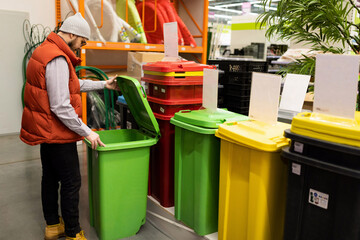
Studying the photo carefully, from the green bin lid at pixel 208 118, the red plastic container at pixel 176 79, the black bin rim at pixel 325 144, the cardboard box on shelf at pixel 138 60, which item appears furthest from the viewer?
the cardboard box on shelf at pixel 138 60

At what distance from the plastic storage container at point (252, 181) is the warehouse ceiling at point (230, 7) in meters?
11.1

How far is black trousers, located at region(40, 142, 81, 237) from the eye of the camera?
1.98 m

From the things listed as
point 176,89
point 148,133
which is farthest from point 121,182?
point 176,89

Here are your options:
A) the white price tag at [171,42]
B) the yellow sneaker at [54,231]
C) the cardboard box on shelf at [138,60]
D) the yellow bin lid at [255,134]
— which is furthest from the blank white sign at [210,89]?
the cardboard box on shelf at [138,60]

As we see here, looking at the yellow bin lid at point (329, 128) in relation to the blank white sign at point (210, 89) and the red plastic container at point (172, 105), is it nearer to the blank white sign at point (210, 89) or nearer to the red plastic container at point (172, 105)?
the blank white sign at point (210, 89)

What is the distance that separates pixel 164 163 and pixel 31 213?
1160mm

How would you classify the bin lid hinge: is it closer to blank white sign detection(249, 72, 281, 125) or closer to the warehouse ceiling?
blank white sign detection(249, 72, 281, 125)

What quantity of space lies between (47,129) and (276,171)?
1335 millimetres

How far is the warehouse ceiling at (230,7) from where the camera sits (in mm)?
12325

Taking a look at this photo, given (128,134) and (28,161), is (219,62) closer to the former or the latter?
(128,134)

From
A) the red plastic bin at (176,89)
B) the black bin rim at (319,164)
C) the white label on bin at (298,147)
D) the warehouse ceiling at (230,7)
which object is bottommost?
the black bin rim at (319,164)

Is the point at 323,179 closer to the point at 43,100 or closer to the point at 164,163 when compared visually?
the point at 164,163

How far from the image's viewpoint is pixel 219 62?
12.8ft

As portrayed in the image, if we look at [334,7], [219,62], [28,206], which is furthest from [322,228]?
[219,62]
